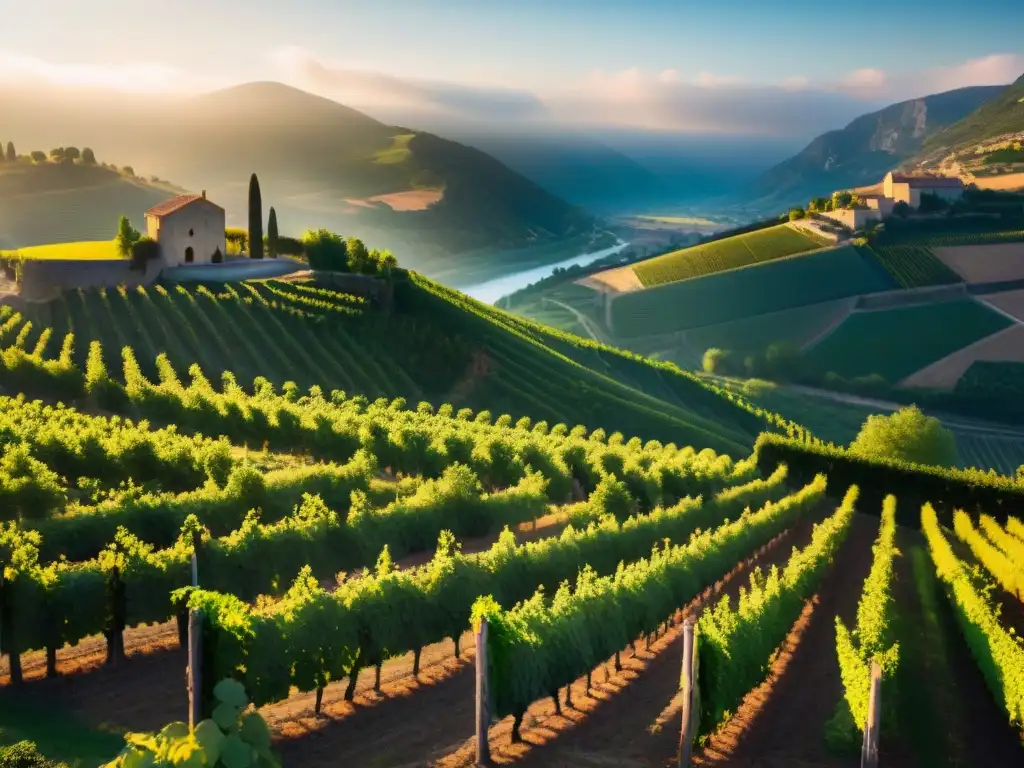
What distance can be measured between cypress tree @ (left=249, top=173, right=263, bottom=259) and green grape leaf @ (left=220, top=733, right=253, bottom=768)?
2578 inches

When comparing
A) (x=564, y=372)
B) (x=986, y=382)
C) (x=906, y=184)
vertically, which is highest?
(x=906, y=184)

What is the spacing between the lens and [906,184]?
173875 millimetres

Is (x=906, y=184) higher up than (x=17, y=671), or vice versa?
(x=906, y=184)

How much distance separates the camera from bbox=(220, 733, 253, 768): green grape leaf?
9000 mm

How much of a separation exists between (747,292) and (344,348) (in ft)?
305

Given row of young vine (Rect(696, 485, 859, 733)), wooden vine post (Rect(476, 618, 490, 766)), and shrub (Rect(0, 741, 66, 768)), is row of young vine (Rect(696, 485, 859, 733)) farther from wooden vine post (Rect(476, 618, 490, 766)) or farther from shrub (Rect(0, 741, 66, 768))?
shrub (Rect(0, 741, 66, 768))

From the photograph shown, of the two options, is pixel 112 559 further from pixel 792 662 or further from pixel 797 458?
pixel 797 458

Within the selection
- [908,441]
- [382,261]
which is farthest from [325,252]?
[908,441]

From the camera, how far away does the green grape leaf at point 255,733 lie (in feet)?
31.3

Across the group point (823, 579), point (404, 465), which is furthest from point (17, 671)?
point (823, 579)

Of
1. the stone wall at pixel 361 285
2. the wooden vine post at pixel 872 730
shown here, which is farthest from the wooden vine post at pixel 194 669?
the stone wall at pixel 361 285

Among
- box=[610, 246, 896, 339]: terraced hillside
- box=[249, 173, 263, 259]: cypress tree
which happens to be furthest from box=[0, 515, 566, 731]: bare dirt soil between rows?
box=[610, 246, 896, 339]: terraced hillside

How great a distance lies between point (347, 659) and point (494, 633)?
3171mm

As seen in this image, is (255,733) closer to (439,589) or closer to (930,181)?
(439,589)
